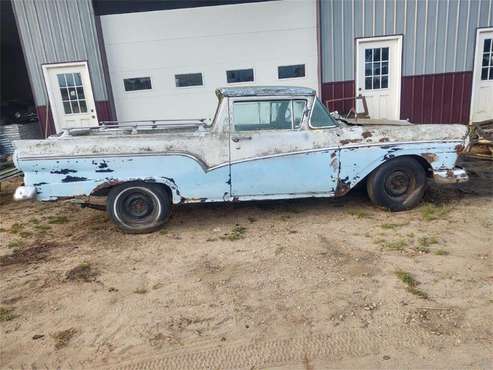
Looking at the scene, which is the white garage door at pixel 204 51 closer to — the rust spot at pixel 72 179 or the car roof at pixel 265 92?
the car roof at pixel 265 92

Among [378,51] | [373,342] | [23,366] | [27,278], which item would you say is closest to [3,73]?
[378,51]

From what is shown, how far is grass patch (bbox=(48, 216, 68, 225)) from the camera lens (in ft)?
18.4

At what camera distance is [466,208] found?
527 cm

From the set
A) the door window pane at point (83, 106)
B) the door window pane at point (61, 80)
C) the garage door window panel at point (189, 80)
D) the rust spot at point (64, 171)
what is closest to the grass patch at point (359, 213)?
the rust spot at point (64, 171)

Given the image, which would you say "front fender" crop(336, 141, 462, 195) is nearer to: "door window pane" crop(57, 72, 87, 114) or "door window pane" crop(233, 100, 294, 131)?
"door window pane" crop(233, 100, 294, 131)

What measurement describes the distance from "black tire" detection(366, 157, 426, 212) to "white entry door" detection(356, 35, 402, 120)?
202 inches

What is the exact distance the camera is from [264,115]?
497cm

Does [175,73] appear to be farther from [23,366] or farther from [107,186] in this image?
[23,366]

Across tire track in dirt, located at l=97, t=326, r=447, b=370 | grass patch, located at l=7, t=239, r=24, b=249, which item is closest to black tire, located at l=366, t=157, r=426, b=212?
tire track in dirt, located at l=97, t=326, r=447, b=370

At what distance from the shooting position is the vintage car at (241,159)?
472cm

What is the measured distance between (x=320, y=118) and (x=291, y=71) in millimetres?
5170

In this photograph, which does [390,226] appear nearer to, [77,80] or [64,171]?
[64,171]

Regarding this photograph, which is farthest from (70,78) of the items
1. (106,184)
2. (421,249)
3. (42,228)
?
(421,249)

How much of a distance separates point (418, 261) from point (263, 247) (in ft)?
5.19
